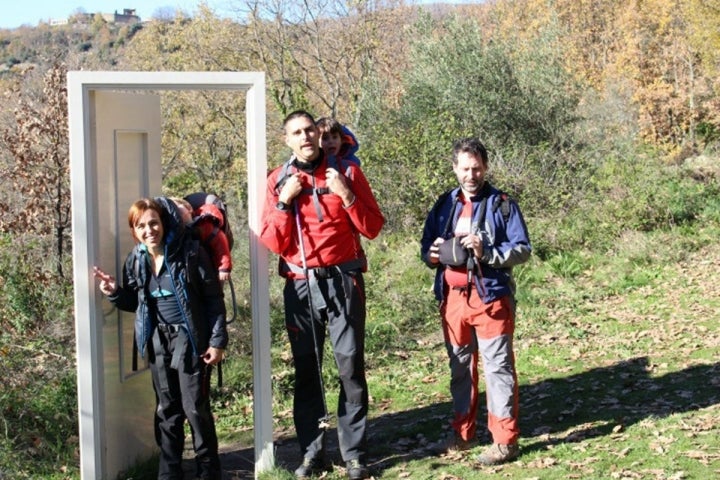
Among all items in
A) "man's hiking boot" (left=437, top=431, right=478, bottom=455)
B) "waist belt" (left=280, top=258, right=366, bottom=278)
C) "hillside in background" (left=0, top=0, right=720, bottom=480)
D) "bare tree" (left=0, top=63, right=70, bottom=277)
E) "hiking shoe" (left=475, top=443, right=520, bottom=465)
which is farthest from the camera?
"bare tree" (left=0, top=63, right=70, bottom=277)

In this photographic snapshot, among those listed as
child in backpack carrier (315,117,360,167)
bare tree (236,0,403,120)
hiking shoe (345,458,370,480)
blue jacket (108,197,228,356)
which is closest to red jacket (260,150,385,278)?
child in backpack carrier (315,117,360,167)

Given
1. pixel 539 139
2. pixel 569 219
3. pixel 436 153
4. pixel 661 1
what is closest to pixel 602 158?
pixel 539 139

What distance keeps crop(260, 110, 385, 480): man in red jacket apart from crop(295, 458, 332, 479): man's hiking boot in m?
0.20

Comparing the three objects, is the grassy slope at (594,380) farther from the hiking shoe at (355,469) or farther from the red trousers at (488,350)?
the red trousers at (488,350)

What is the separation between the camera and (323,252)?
4793 mm

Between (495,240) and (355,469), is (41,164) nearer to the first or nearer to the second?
(355,469)

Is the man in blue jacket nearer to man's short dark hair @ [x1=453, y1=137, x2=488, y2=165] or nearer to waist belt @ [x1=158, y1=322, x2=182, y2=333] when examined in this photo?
man's short dark hair @ [x1=453, y1=137, x2=488, y2=165]

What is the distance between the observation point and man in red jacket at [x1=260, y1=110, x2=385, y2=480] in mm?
4742

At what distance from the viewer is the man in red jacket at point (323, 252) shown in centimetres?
474

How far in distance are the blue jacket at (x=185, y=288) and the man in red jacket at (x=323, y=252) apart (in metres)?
0.39

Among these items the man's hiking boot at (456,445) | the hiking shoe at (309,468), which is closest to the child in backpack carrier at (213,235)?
the hiking shoe at (309,468)

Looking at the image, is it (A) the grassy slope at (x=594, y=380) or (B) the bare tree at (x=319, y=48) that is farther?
(B) the bare tree at (x=319, y=48)

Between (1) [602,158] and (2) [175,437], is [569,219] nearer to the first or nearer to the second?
(1) [602,158]

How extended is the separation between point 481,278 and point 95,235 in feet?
7.18
